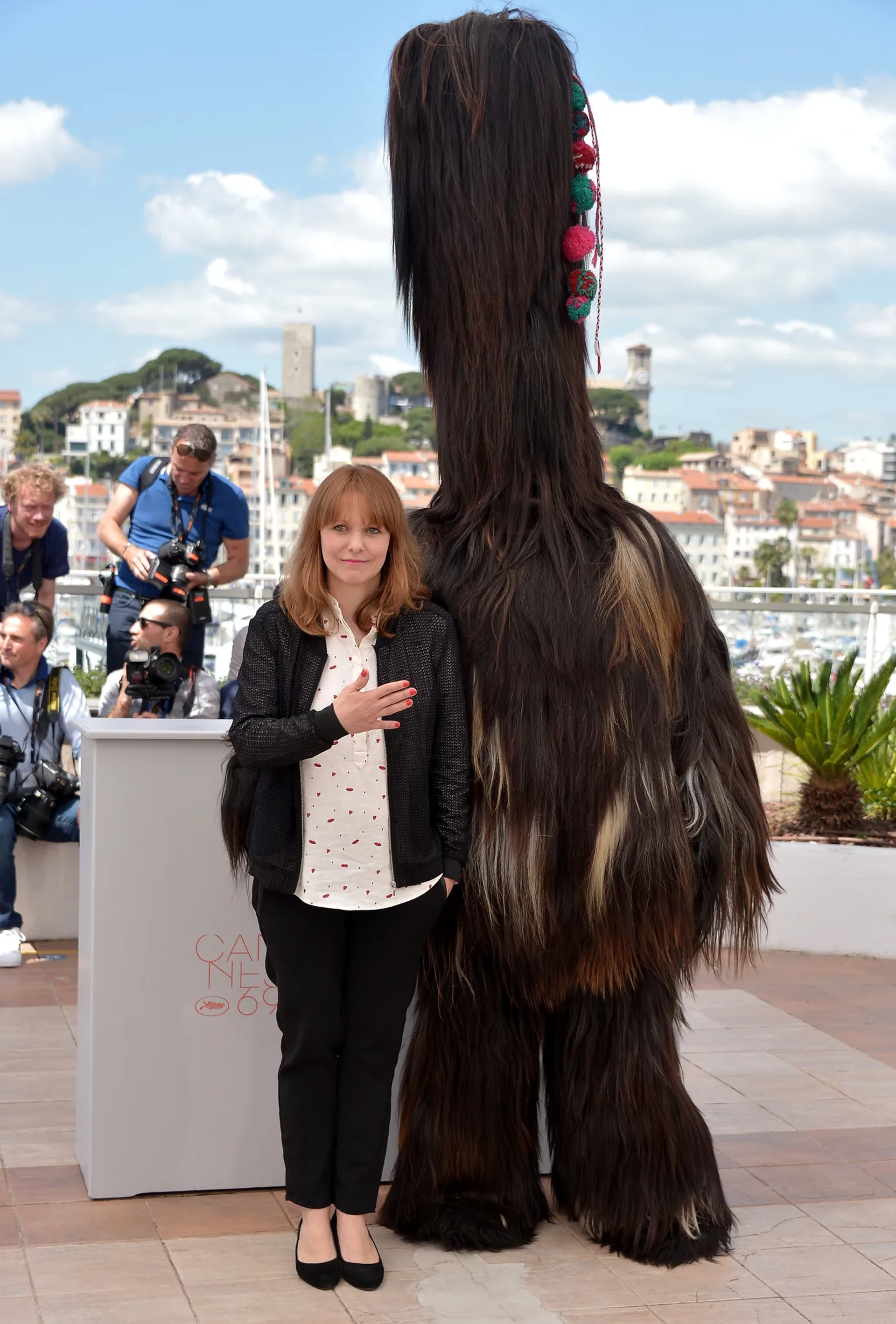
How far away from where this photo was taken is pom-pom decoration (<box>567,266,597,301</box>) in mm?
2717

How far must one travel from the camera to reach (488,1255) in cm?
282

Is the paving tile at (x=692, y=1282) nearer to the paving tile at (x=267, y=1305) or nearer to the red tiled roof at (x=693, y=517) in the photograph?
the paving tile at (x=267, y=1305)

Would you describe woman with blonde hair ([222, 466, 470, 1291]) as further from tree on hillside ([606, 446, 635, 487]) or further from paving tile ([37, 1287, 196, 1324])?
tree on hillside ([606, 446, 635, 487])

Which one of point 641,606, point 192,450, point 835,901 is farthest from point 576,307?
point 835,901

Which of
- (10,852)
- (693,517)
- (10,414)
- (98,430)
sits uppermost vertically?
(10,414)

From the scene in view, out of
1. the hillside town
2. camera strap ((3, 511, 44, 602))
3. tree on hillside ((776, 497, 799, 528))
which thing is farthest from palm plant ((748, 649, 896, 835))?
tree on hillside ((776, 497, 799, 528))

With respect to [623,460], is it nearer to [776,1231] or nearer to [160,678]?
[160,678]

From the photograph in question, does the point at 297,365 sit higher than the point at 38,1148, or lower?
higher

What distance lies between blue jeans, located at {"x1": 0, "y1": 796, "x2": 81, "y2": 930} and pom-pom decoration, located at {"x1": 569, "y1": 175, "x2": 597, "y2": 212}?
3.21 meters

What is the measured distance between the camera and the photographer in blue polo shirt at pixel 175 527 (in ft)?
18.7

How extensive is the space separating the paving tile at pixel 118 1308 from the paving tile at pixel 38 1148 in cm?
69

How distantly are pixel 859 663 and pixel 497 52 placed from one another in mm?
5859

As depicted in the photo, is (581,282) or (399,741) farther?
(581,282)

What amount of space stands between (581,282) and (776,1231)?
193 centimetres
